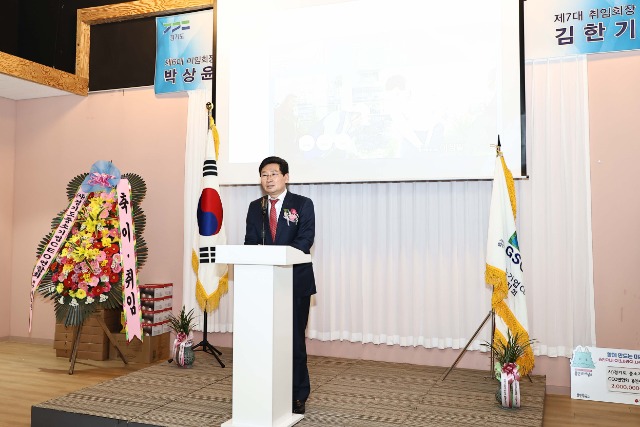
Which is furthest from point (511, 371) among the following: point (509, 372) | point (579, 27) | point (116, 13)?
point (116, 13)

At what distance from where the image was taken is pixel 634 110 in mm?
4062

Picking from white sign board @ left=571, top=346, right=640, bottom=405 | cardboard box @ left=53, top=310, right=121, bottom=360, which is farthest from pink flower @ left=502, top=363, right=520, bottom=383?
cardboard box @ left=53, top=310, right=121, bottom=360

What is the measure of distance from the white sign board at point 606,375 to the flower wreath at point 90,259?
144 inches

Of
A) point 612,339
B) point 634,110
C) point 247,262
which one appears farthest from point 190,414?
point 634,110

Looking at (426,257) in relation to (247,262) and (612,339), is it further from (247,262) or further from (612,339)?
(247,262)

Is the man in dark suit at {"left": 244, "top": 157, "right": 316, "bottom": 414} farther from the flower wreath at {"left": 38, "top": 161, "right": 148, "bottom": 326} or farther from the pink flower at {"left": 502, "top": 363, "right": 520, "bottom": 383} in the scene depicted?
the flower wreath at {"left": 38, "top": 161, "right": 148, "bottom": 326}

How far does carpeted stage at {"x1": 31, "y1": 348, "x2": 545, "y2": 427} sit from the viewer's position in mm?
3172

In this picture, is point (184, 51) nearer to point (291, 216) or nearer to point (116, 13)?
point (116, 13)

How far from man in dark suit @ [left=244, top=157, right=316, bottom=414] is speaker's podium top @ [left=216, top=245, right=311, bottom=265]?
34 centimetres

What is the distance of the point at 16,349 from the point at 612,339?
17.9ft

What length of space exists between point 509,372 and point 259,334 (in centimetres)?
161

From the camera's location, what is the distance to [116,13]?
18.3 feet

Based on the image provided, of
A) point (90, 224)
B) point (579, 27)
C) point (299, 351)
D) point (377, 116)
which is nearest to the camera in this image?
point (299, 351)

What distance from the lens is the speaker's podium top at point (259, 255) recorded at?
275 cm
